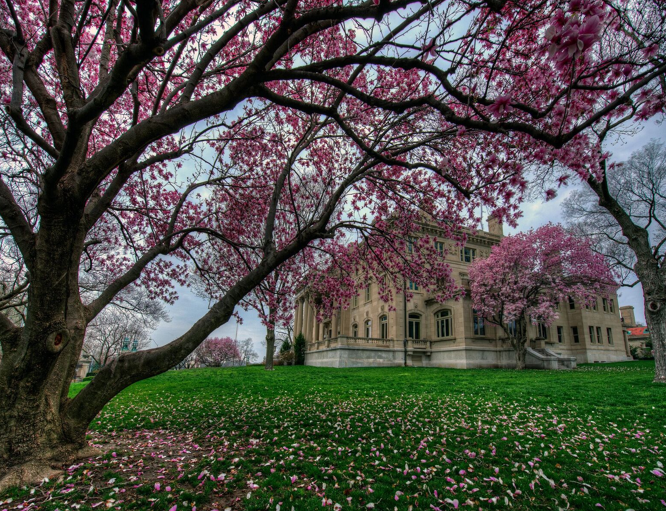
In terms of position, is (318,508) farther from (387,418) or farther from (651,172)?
(651,172)

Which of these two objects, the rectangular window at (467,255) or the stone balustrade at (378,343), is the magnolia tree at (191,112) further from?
A: the rectangular window at (467,255)

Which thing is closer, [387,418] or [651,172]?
[387,418]

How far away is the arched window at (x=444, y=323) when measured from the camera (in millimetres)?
28703

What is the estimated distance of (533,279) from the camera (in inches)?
991

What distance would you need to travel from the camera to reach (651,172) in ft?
51.6

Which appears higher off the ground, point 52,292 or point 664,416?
point 52,292

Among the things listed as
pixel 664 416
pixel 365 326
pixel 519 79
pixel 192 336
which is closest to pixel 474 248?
pixel 365 326

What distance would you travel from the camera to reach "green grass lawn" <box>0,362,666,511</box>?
147 inches

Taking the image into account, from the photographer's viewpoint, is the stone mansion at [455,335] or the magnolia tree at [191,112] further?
the stone mansion at [455,335]

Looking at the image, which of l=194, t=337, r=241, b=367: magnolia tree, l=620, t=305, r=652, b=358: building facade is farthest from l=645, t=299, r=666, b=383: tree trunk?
l=194, t=337, r=241, b=367: magnolia tree

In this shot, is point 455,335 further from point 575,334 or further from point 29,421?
point 29,421

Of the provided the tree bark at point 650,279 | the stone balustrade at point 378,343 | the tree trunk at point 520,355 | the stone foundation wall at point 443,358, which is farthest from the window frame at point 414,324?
the tree bark at point 650,279

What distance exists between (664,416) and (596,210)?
1361cm

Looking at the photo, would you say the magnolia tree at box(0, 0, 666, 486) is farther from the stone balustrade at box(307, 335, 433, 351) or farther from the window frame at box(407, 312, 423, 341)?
the window frame at box(407, 312, 423, 341)
